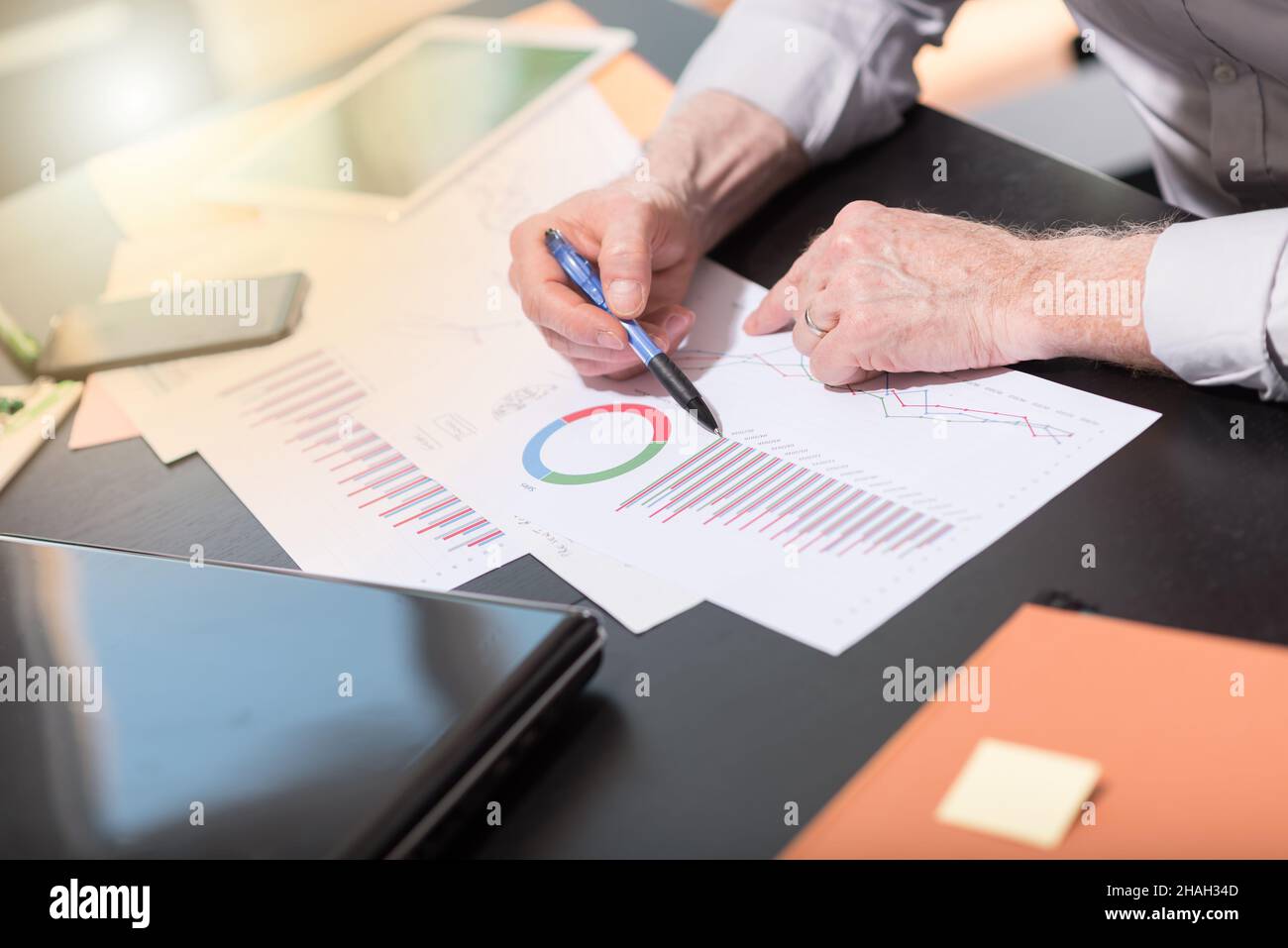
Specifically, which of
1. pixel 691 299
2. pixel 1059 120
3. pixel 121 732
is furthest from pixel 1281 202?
pixel 1059 120

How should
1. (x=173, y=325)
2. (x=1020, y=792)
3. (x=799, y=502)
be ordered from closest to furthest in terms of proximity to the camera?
(x=1020, y=792), (x=799, y=502), (x=173, y=325)

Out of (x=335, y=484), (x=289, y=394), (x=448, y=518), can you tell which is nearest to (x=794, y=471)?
(x=448, y=518)

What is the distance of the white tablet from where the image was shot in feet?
4.08

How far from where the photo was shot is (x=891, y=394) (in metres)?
0.82

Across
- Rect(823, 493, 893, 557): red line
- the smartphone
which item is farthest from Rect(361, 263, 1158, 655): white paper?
the smartphone

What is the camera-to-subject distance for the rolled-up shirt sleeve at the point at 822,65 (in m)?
1.11

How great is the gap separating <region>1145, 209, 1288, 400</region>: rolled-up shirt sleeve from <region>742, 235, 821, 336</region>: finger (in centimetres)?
25

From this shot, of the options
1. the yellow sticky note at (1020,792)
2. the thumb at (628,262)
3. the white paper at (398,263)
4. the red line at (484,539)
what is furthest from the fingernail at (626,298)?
the yellow sticky note at (1020,792)

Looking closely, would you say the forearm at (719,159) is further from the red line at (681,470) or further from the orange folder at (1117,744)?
Answer: the orange folder at (1117,744)

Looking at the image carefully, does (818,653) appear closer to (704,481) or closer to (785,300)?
(704,481)

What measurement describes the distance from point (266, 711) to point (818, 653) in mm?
288

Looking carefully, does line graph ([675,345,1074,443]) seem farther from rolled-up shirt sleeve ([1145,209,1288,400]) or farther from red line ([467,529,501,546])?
red line ([467,529,501,546])

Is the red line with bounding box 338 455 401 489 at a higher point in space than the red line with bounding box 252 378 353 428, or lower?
lower
